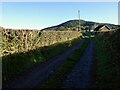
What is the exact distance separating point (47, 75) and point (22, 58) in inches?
158

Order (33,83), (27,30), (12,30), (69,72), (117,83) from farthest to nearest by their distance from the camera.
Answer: (27,30) → (12,30) → (69,72) → (33,83) → (117,83)

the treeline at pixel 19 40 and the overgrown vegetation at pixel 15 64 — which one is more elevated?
the treeline at pixel 19 40

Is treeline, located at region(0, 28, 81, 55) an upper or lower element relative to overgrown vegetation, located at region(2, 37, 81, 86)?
upper

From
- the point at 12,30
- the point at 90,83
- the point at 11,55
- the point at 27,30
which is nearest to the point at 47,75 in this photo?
the point at 90,83

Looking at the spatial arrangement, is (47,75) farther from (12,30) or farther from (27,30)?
(27,30)

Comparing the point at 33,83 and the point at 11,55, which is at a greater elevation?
the point at 11,55

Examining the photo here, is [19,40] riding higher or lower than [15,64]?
higher

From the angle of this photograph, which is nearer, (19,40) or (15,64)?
(15,64)

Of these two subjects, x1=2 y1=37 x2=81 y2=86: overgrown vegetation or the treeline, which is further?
the treeline

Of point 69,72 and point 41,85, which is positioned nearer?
point 41,85

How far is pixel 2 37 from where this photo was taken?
1605 cm

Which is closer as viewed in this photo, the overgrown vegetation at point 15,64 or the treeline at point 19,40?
the overgrown vegetation at point 15,64

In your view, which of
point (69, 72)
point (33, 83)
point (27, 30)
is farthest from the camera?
point (27, 30)

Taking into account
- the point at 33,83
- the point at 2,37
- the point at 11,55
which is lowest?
the point at 33,83
